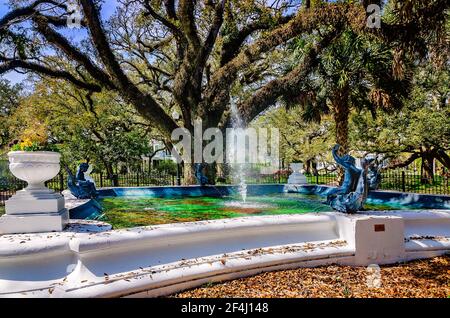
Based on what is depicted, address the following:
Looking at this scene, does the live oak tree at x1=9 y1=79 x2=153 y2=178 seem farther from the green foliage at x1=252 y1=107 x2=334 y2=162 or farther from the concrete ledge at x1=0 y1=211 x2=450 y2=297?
the concrete ledge at x1=0 y1=211 x2=450 y2=297

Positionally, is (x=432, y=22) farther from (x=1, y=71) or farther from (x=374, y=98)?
(x=1, y=71)

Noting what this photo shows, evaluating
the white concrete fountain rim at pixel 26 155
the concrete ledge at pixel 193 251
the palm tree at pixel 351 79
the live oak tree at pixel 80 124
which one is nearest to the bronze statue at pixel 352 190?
the concrete ledge at pixel 193 251

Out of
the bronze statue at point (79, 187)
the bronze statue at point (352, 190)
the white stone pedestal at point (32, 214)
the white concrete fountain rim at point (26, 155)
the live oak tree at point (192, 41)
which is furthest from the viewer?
the live oak tree at point (192, 41)

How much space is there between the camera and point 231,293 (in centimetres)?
397

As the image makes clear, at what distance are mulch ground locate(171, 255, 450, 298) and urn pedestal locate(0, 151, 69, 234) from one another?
6.58ft

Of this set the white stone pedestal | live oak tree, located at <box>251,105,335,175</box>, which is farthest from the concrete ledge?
live oak tree, located at <box>251,105,335,175</box>

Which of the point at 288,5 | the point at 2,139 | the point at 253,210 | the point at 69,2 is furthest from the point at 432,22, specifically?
the point at 2,139

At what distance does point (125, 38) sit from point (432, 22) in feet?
58.1

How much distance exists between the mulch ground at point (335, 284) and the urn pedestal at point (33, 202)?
2004mm

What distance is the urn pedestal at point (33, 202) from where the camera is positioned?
4484 millimetres

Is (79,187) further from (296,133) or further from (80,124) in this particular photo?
(296,133)

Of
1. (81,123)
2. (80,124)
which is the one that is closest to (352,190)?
(81,123)

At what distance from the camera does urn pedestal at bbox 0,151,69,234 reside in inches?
177

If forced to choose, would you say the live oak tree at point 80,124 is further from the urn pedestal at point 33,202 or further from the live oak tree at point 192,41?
the urn pedestal at point 33,202
